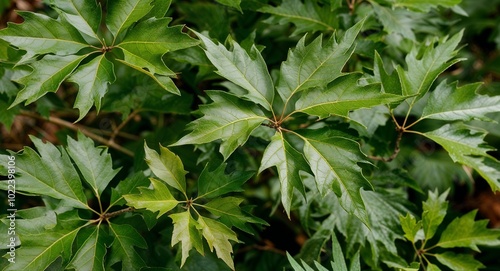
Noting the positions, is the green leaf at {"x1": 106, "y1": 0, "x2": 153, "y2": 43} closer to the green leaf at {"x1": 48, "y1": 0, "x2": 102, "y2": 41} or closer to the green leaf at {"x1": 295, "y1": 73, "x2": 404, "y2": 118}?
the green leaf at {"x1": 48, "y1": 0, "x2": 102, "y2": 41}

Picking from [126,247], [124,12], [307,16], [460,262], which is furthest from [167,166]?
[460,262]

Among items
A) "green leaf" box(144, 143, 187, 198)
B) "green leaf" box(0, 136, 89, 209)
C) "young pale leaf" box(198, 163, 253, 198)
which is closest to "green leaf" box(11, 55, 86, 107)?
"green leaf" box(0, 136, 89, 209)

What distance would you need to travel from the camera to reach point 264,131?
114 cm

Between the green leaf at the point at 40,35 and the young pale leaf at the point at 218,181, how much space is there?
0.36 metres

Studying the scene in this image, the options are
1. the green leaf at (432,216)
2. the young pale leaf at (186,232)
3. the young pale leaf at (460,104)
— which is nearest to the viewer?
the young pale leaf at (186,232)

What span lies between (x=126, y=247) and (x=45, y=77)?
1.20 ft

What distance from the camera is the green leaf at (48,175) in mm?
964

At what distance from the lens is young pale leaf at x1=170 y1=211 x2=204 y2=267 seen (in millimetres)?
884

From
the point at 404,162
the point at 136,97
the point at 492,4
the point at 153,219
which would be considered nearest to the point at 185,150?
the point at 136,97

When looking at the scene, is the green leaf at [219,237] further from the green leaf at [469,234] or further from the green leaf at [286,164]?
the green leaf at [469,234]

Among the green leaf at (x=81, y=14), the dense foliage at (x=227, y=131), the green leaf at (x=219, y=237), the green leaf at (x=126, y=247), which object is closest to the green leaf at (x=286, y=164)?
the dense foliage at (x=227, y=131)

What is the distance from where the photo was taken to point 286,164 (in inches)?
35.7

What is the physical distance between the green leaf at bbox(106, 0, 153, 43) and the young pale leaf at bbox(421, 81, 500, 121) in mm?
Result: 628

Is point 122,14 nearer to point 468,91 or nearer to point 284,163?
point 284,163
